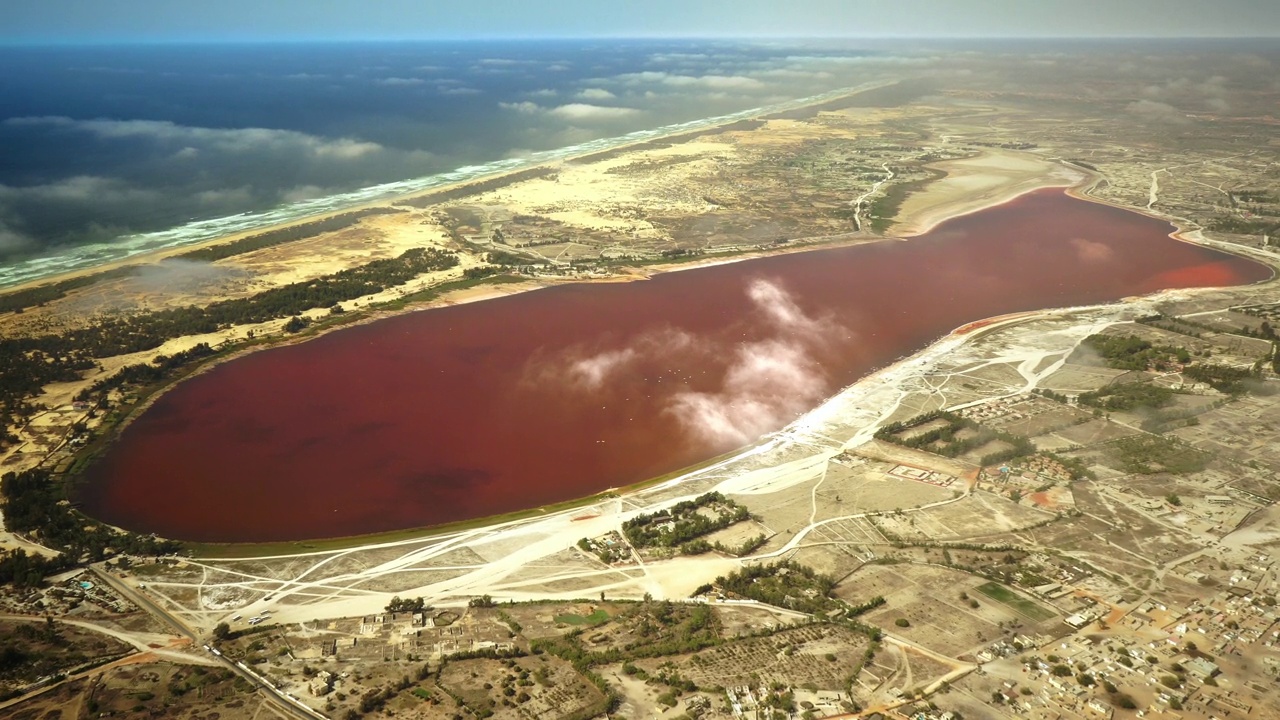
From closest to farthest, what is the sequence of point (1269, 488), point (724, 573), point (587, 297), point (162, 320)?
1. point (724, 573)
2. point (1269, 488)
3. point (162, 320)
4. point (587, 297)

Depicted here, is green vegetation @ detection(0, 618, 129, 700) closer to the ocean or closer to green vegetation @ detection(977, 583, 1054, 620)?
green vegetation @ detection(977, 583, 1054, 620)

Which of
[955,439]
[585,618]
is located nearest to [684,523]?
[585,618]

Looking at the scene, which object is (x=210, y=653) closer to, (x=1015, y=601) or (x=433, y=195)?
(x=1015, y=601)

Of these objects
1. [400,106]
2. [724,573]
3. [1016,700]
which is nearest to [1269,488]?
[1016,700]

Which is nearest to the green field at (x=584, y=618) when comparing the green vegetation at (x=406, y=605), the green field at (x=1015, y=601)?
the green vegetation at (x=406, y=605)

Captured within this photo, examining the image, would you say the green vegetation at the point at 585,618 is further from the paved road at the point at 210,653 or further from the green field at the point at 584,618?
the paved road at the point at 210,653

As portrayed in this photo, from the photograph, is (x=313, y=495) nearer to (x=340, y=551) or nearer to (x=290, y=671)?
(x=340, y=551)

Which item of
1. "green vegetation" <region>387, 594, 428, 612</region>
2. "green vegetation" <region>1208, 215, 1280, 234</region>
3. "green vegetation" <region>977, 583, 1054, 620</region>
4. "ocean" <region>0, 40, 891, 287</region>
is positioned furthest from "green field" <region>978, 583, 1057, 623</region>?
"ocean" <region>0, 40, 891, 287</region>
